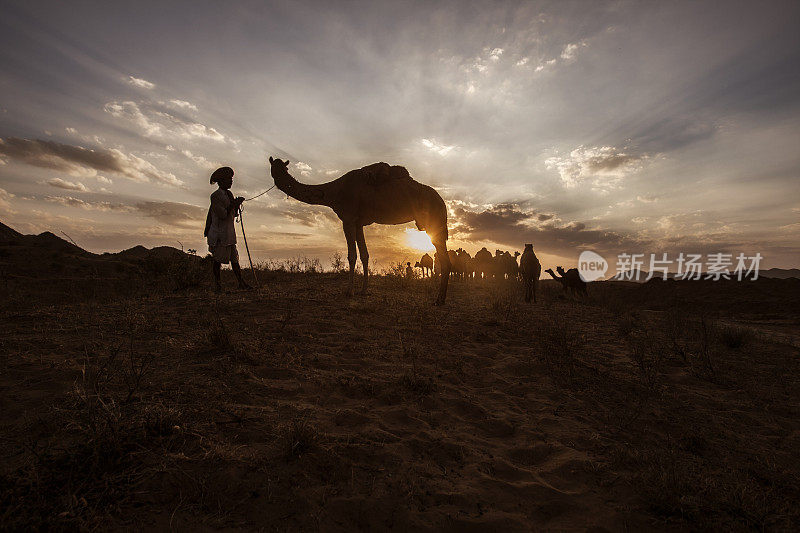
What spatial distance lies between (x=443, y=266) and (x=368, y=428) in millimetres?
6617

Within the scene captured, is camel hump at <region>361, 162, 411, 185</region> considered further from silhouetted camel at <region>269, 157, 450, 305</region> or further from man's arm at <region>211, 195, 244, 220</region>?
man's arm at <region>211, 195, 244, 220</region>

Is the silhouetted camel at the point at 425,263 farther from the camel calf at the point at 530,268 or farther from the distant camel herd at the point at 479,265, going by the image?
the camel calf at the point at 530,268

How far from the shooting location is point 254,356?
400cm

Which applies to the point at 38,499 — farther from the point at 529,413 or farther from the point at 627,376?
the point at 627,376

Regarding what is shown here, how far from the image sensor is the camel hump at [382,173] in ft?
28.6

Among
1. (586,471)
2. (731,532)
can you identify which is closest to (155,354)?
(586,471)

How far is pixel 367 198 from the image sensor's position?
8.88 meters

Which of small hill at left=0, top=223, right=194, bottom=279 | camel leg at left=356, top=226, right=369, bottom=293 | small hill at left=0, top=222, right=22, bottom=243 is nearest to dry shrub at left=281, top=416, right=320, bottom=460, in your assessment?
camel leg at left=356, top=226, right=369, bottom=293

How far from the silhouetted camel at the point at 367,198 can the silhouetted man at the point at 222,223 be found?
3.77ft

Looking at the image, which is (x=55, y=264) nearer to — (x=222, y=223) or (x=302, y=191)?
(x=222, y=223)

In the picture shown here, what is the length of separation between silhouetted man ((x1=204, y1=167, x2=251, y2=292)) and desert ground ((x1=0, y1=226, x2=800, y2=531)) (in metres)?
2.53

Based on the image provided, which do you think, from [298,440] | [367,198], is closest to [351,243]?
[367,198]

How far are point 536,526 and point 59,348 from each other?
5.10m

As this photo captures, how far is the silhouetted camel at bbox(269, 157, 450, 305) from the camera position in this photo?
8836 mm
